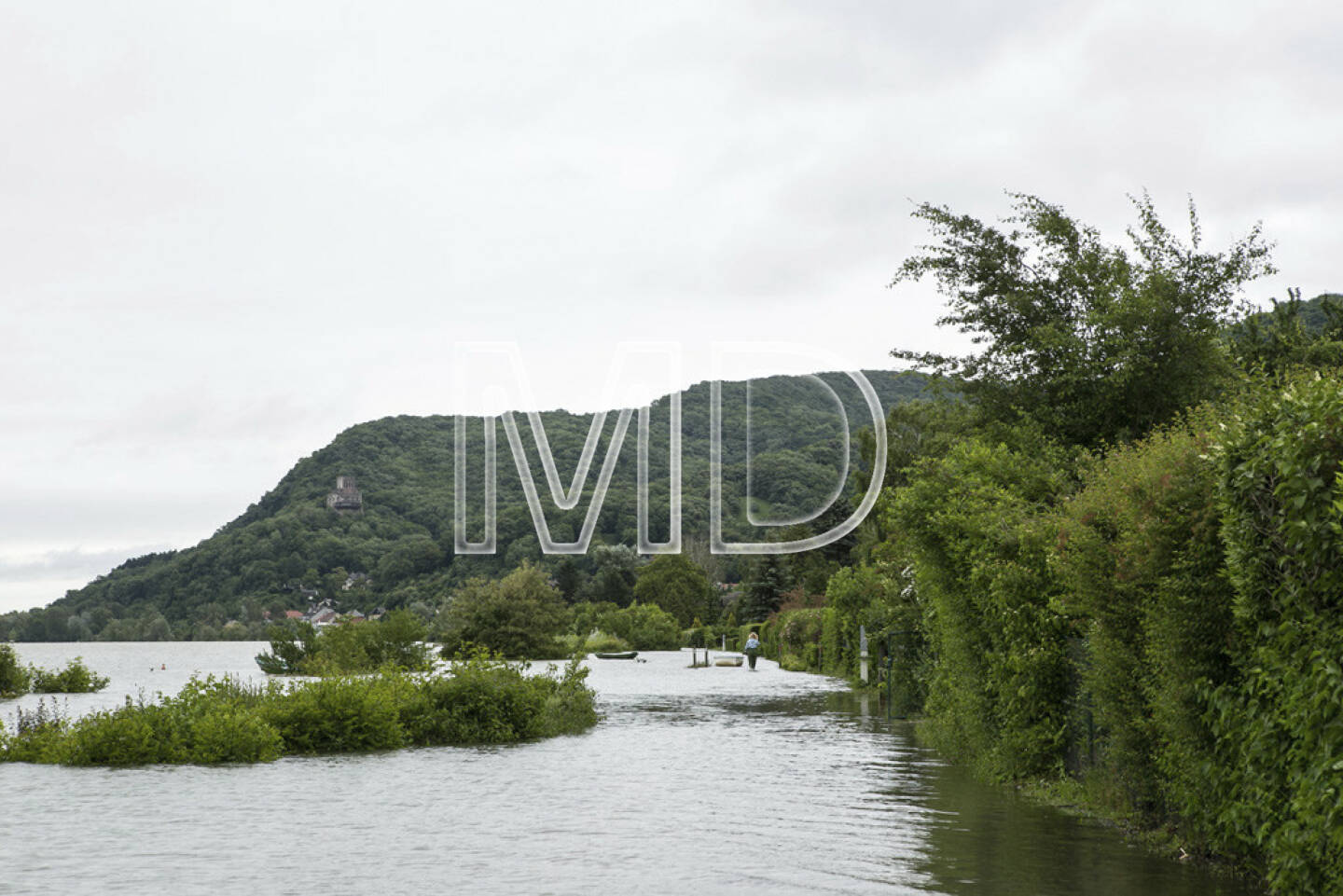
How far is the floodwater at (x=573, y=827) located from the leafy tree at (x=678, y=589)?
58.8 m

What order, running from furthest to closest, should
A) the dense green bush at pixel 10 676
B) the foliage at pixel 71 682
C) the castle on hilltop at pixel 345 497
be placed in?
the castle on hilltop at pixel 345 497
the dense green bush at pixel 10 676
the foliage at pixel 71 682

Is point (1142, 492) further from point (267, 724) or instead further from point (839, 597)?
point (839, 597)

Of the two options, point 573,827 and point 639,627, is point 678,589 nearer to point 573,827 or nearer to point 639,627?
point 639,627

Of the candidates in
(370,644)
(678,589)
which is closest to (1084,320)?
(370,644)

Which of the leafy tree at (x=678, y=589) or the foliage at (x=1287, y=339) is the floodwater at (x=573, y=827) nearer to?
the foliage at (x=1287, y=339)

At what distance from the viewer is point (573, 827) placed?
1031 centimetres

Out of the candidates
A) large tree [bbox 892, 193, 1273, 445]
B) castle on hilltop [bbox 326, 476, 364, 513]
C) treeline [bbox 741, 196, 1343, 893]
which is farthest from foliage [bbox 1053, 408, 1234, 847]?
castle on hilltop [bbox 326, 476, 364, 513]

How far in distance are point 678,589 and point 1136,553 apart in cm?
6940

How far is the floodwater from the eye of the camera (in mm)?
8094

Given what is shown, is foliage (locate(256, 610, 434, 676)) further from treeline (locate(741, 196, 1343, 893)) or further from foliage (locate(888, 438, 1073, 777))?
foliage (locate(888, 438, 1073, 777))

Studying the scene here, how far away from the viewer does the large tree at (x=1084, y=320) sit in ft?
55.5

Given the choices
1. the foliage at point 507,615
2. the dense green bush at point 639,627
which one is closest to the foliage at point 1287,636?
the foliage at point 507,615

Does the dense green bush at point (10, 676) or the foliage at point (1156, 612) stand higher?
the foliage at point (1156, 612)

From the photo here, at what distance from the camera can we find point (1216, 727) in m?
7.09
